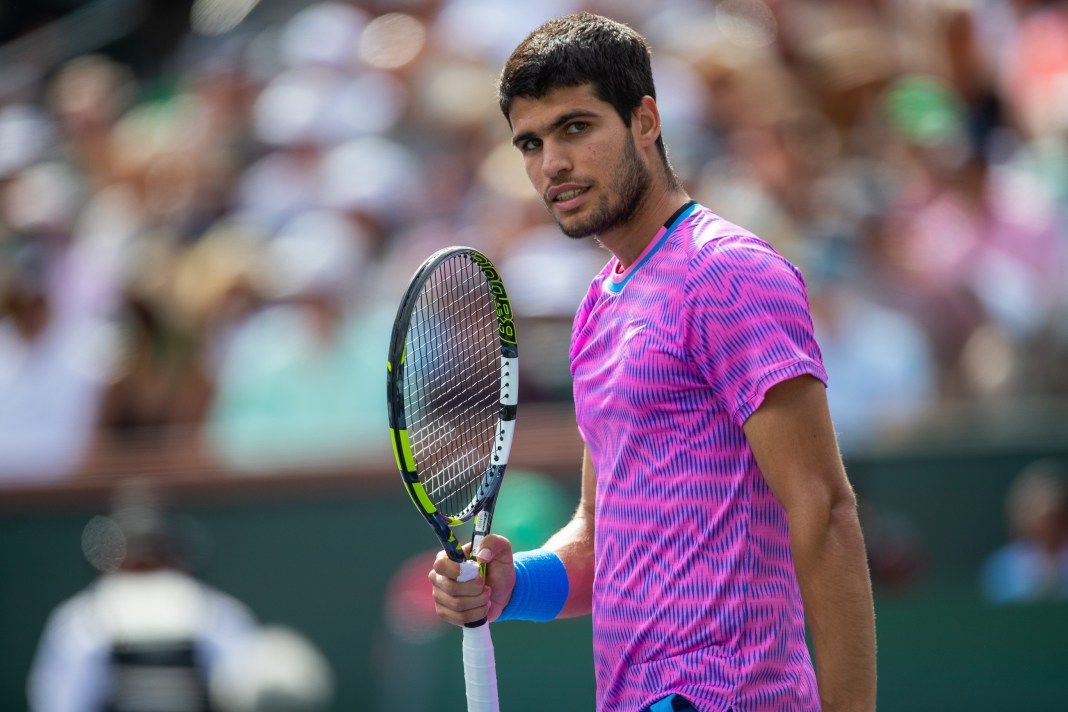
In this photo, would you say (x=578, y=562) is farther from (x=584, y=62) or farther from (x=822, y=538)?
(x=584, y=62)

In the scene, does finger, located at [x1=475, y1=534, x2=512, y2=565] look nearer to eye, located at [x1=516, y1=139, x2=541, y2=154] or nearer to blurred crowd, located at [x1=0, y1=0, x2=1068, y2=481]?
eye, located at [x1=516, y1=139, x2=541, y2=154]

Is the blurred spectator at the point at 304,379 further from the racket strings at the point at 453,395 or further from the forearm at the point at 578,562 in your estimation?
the forearm at the point at 578,562

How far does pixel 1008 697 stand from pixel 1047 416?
1.24 m

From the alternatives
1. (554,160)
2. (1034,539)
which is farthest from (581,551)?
(1034,539)

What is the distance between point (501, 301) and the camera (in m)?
3.16

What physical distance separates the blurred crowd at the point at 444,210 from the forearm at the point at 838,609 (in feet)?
12.6

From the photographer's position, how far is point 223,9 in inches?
436

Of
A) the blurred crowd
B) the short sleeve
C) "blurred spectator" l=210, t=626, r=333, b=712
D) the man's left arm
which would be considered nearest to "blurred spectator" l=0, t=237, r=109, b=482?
the blurred crowd

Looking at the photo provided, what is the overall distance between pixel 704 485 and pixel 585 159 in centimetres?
Result: 65

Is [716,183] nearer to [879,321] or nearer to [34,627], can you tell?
[879,321]

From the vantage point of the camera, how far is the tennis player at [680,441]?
2486 millimetres

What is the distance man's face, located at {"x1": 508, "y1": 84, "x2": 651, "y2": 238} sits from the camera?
278cm

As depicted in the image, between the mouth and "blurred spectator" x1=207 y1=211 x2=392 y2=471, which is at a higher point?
"blurred spectator" x1=207 y1=211 x2=392 y2=471

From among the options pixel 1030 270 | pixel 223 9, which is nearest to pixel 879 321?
pixel 1030 270
